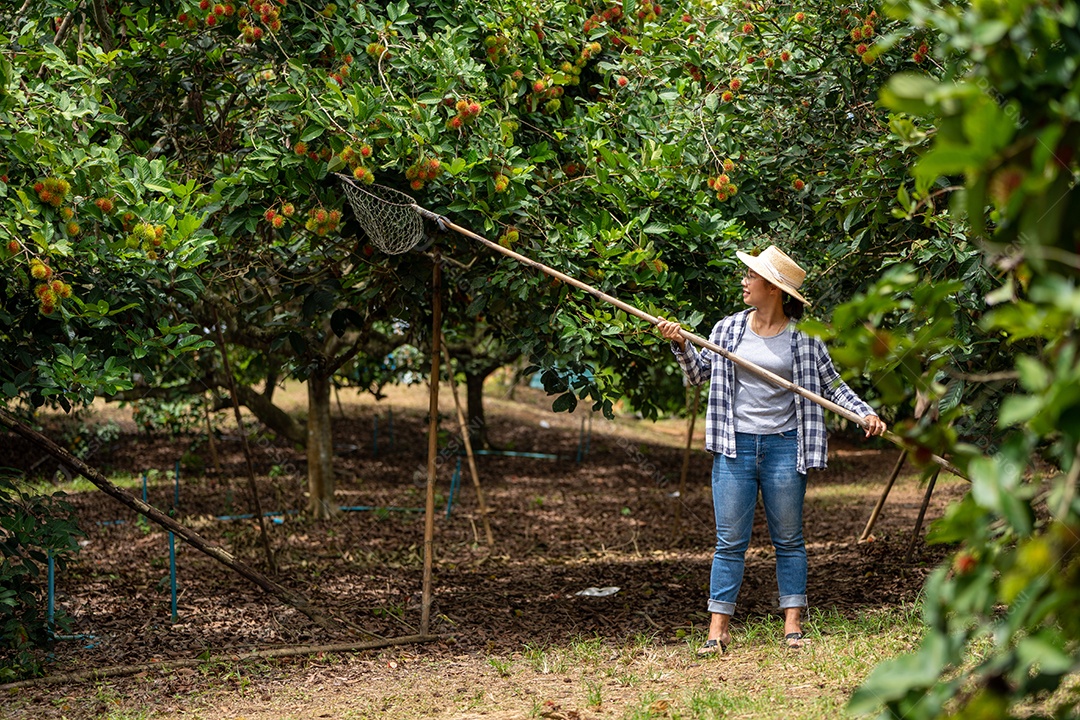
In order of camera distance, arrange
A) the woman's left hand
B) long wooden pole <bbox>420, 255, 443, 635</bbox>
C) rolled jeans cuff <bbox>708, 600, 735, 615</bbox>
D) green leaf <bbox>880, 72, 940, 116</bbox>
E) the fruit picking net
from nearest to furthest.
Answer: green leaf <bbox>880, 72, 940, 116</bbox>
the woman's left hand
rolled jeans cuff <bbox>708, 600, 735, 615</bbox>
the fruit picking net
long wooden pole <bbox>420, 255, 443, 635</bbox>

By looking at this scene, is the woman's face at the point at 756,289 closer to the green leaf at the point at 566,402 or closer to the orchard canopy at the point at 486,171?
the orchard canopy at the point at 486,171

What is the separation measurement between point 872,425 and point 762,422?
17.5 inches

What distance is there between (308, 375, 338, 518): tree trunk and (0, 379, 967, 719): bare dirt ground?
163 mm

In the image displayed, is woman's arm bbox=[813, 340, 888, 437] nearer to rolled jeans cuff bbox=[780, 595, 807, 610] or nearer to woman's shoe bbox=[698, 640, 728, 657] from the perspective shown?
rolled jeans cuff bbox=[780, 595, 807, 610]

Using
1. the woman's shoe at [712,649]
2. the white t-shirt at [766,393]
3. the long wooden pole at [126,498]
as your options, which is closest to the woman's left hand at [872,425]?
the white t-shirt at [766,393]

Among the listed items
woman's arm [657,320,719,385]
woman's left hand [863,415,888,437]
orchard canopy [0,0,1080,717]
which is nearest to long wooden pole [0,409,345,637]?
orchard canopy [0,0,1080,717]

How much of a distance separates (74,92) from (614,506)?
6.78m

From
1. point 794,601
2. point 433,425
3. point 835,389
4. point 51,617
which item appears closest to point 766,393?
point 835,389

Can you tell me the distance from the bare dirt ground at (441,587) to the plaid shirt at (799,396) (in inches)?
31.7

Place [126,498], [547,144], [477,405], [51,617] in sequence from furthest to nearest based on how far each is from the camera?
[477,405]
[547,144]
[51,617]
[126,498]

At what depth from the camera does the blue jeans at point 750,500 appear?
390 cm

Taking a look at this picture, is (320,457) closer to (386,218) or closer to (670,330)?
(386,218)

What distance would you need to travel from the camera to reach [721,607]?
3.97 m

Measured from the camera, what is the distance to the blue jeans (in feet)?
12.8
